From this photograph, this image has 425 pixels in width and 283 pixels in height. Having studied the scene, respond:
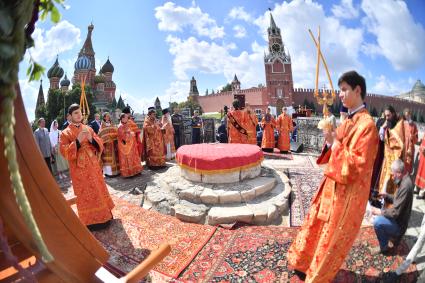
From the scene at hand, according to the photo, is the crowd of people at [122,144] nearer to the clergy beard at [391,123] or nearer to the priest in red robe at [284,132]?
the priest in red robe at [284,132]

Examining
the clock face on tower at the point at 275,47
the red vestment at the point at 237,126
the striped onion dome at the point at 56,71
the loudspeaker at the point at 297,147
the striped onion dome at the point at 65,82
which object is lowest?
the loudspeaker at the point at 297,147

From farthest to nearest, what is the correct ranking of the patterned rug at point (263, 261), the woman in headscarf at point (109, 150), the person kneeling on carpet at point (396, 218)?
the woman in headscarf at point (109, 150)
the person kneeling on carpet at point (396, 218)
the patterned rug at point (263, 261)

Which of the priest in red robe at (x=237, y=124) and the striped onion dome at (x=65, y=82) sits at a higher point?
the striped onion dome at (x=65, y=82)

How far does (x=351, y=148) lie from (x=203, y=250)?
7.25ft

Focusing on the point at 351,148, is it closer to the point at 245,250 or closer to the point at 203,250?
the point at 245,250

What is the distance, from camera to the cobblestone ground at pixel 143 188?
3371mm

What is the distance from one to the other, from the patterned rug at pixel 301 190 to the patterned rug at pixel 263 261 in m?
0.74

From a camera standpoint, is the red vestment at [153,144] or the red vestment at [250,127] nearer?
the red vestment at [153,144]

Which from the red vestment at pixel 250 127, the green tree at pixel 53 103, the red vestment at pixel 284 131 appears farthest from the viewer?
the green tree at pixel 53 103

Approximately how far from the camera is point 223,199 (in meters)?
4.64

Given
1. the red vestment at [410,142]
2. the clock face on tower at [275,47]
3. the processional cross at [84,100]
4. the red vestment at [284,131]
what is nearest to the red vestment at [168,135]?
the processional cross at [84,100]

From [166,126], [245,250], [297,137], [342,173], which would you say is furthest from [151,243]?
[297,137]

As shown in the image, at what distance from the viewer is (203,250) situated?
11.0 feet

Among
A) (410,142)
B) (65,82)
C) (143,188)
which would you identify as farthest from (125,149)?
(65,82)
